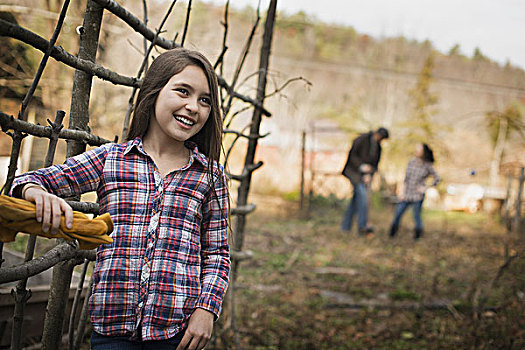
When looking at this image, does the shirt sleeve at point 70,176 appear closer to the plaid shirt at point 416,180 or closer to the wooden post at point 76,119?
the wooden post at point 76,119

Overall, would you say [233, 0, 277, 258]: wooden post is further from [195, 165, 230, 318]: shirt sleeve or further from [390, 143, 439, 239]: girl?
[390, 143, 439, 239]: girl

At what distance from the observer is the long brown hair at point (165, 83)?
4.48 feet

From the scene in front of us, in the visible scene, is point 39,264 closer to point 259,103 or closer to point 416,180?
point 259,103

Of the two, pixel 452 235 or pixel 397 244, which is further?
pixel 452 235

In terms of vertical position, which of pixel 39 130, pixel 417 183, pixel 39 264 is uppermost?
pixel 417 183

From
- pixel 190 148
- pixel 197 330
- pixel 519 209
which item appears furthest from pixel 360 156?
pixel 197 330

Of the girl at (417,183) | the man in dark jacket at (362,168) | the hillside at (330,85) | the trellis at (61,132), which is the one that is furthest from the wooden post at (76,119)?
the girl at (417,183)

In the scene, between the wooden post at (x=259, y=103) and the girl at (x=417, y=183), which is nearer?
the wooden post at (x=259, y=103)

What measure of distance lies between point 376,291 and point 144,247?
3.70 m

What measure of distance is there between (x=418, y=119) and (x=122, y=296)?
12.6 meters

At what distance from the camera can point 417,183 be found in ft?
24.1

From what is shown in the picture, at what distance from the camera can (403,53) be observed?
21031 mm

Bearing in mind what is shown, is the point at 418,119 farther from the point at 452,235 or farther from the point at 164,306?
the point at 164,306

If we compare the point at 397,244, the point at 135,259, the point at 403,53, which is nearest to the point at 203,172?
the point at 135,259
